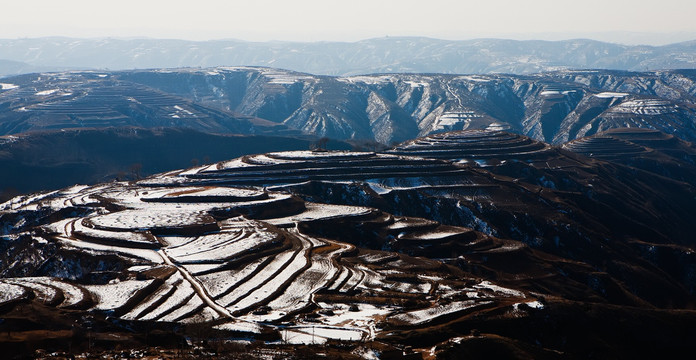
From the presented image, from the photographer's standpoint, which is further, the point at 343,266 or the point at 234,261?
the point at 234,261

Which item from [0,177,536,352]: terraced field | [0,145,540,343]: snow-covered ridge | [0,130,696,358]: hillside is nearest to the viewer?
[0,130,696,358]: hillside

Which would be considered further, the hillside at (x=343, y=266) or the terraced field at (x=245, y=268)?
the terraced field at (x=245, y=268)

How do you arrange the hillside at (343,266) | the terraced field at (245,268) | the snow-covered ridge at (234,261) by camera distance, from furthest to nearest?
1. the snow-covered ridge at (234,261)
2. the terraced field at (245,268)
3. the hillside at (343,266)

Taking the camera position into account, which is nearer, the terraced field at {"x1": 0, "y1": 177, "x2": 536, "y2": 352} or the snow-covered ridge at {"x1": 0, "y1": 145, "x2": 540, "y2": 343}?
the terraced field at {"x1": 0, "y1": 177, "x2": 536, "y2": 352}

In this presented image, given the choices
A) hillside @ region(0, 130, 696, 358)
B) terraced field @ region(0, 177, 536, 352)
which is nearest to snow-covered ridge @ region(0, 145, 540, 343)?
terraced field @ region(0, 177, 536, 352)

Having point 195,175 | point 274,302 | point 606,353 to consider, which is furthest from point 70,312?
point 195,175

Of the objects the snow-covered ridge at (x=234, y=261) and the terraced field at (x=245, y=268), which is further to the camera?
the snow-covered ridge at (x=234, y=261)

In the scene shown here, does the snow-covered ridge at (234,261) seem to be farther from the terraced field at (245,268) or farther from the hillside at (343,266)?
the hillside at (343,266)

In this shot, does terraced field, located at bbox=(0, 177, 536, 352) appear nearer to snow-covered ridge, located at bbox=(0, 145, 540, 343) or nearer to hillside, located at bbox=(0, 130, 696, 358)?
snow-covered ridge, located at bbox=(0, 145, 540, 343)

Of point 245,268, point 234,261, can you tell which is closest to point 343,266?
point 245,268

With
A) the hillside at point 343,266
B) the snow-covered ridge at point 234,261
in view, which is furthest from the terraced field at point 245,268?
the hillside at point 343,266

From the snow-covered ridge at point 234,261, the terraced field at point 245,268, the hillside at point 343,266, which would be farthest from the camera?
the snow-covered ridge at point 234,261

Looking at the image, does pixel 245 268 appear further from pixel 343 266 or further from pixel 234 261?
pixel 343 266
